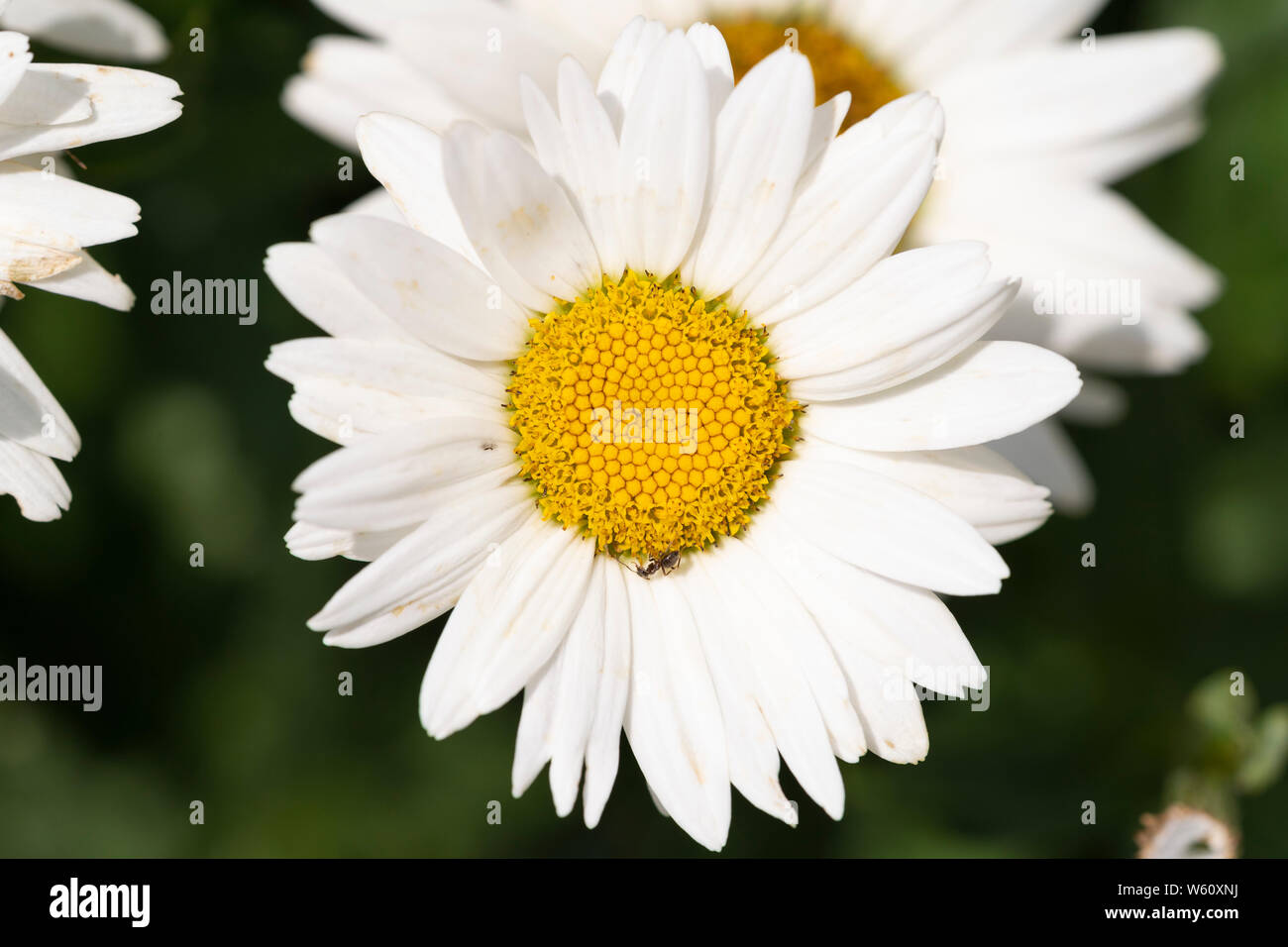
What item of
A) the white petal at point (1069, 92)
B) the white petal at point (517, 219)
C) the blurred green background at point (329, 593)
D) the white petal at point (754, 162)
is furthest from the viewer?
the blurred green background at point (329, 593)

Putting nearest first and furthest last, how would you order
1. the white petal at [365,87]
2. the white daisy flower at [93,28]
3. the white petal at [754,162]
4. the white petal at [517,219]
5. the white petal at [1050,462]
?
the white petal at [517,219] → the white petal at [754,162] → the white daisy flower at [93,28] → the white petal at [365,87] → the white petal at [1050,462]

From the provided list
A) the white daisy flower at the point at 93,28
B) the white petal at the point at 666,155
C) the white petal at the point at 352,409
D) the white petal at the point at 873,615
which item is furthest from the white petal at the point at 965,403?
the white daisy flower at the point at 93,28

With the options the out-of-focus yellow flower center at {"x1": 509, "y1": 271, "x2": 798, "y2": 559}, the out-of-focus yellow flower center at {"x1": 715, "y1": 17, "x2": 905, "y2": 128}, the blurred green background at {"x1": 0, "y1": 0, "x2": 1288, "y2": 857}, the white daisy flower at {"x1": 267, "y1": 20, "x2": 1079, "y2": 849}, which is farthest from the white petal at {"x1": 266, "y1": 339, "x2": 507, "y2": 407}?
the blurred green background at {"x1": 0, "y1": 0, "x2": 1288, "y2": 857}

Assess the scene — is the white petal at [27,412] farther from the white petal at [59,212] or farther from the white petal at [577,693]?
the white petal at [577,693]

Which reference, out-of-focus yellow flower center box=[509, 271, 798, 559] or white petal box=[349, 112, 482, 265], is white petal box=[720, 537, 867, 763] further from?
white petal box=[349, 112, 482, 265]

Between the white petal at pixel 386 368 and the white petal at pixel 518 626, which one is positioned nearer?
the white petal at pixel 386 368

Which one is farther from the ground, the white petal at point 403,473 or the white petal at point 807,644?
the white petal at point 403,473

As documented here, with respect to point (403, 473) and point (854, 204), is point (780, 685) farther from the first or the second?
point (854, 204)
